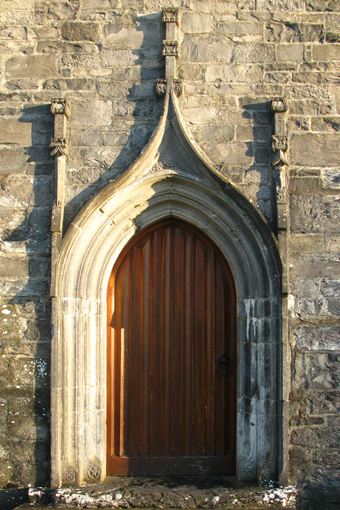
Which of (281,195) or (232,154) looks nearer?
(281,195)

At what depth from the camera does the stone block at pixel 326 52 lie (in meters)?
4.10

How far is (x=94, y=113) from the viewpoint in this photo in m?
4.09

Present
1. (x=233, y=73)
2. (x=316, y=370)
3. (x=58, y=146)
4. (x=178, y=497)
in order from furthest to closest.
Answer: (x=233, y=73)
(x=58, y=146)
(x=316, y=370)
(x=178, y=497)

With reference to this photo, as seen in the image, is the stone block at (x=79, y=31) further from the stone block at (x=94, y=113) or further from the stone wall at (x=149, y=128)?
the stone block at (x=94, y=113)

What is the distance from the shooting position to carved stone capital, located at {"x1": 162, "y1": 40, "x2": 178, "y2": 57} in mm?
4027

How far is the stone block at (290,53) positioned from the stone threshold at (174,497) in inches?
142

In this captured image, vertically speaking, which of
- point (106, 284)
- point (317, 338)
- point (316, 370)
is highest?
point (106, 284)

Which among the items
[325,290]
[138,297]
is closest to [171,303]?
[138,297]

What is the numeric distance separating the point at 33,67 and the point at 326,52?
2.61 meters

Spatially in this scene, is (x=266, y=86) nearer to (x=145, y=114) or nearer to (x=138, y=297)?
(x=145, y=114)

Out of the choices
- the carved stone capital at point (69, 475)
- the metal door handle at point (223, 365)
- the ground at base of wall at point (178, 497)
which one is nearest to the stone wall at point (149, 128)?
the carved stone capital at point (69, 475)

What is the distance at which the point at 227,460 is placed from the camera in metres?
4.04

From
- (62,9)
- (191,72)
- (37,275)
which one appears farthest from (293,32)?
(37,275)

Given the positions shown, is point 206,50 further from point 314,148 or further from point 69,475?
point 69,475
